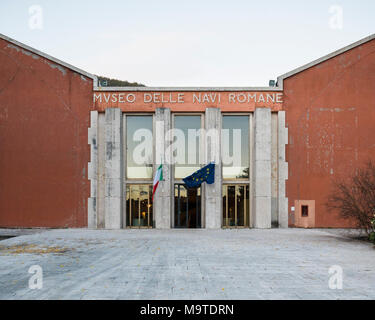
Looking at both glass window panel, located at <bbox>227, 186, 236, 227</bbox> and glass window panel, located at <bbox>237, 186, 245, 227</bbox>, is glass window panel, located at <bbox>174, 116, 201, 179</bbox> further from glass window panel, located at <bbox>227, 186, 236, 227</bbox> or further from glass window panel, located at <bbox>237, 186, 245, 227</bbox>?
glass window panel, located at <bbox>237, 186, 245, 227</bbox>

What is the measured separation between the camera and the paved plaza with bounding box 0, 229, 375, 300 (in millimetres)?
7797

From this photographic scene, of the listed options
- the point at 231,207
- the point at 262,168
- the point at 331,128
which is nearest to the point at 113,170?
the point at 231,207

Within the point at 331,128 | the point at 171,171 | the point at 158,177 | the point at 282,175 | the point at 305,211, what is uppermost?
the point at 331,128

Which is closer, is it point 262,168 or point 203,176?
point 203,176

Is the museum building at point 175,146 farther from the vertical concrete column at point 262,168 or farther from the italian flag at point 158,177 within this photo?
the italian flag at point 158,177

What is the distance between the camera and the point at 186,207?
886 inches

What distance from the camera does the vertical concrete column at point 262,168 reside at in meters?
22.0

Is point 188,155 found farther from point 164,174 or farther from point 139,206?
point 139,206

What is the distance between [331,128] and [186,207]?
10.3 meters

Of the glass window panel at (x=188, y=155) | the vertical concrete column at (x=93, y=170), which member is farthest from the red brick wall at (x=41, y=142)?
the glass window panel at (x=188, y=155)

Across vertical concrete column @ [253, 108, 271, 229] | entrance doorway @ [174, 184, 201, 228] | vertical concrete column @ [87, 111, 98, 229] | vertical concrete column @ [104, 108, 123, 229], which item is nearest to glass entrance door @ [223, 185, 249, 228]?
vertical concrete column @ [253, 108, 271, 229]

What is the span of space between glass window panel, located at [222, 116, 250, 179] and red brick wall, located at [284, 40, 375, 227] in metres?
2.69

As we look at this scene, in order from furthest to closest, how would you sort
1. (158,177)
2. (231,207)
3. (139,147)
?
(139,147) → (231,207) → (158,177)

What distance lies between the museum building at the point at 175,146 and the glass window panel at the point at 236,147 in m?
0.07
